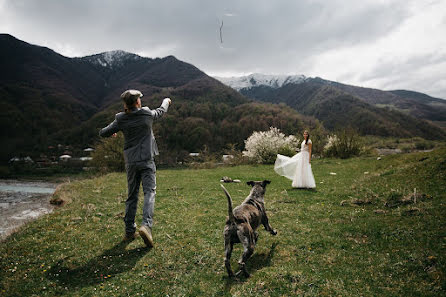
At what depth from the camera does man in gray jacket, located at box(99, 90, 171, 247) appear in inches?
191

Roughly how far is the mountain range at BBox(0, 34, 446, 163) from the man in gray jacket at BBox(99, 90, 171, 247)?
2880cm

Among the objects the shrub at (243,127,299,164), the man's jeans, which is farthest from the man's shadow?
the shrub at (243,127,299,164)

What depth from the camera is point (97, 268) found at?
4.32 metres

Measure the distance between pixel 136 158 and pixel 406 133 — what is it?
122 meters

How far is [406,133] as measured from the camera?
96.0 meters

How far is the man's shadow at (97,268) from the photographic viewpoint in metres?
3.93

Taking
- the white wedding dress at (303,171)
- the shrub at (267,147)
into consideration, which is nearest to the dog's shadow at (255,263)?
the white wedding dress at (303,171)

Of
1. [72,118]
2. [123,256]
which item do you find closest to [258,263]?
[123,256]

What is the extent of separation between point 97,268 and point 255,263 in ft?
10.1

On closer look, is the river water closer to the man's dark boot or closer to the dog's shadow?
the man's dark boot

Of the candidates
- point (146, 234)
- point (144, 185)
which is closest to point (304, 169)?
point (144, 185)

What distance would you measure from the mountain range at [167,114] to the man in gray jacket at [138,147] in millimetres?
28805

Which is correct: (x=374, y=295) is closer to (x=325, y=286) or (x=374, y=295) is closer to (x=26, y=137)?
(x=325, y=286)

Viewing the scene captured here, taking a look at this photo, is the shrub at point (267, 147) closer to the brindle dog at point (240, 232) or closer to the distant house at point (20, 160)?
the brindle dog at point (240, 232)
